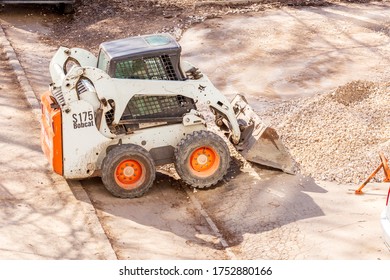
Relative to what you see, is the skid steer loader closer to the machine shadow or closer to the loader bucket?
the loader bucket

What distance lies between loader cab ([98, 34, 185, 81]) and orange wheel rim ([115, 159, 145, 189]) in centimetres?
118

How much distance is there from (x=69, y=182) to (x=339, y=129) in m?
4.24

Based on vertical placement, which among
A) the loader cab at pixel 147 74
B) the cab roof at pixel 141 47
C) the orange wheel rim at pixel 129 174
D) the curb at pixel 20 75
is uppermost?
the cab roof at pixel 141 47

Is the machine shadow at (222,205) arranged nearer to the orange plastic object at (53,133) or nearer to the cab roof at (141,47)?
the orange plastic object at (53,133)

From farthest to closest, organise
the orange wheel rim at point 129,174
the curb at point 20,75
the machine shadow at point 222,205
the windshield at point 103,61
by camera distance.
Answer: the curb at point 20,75 → the windshield at point 103,61 → the orange wheel rim at point 129,174 → the machine shadow at point 222,205

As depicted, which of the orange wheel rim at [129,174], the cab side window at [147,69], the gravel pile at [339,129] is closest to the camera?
the orange wheel rim at [129,174]

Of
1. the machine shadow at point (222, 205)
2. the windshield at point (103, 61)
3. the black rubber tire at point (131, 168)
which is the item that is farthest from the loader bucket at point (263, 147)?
the windshield at point (103, 61)

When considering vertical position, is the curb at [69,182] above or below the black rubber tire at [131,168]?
below

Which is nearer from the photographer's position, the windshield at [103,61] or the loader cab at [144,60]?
the loader cab at [144,60]

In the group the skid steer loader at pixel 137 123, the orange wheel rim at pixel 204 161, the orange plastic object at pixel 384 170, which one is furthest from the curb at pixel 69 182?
the orange plastic object at pixel 384 170

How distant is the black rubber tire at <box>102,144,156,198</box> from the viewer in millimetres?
10859

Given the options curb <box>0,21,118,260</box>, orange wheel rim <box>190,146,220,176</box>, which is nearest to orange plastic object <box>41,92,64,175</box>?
curb <box>0,21,118,260</box>

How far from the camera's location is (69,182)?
11.5 metres

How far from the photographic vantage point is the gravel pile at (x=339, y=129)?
11.8 meters
